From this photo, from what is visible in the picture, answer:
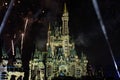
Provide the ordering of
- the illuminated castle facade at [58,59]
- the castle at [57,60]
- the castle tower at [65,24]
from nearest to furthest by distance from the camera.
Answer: the castle at [57,60] < the illuminated castle facade at [58,59] < the castle tower at [65,24]

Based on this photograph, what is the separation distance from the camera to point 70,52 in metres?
111

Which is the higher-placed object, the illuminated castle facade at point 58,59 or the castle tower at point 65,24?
the castle tower at point 65,24

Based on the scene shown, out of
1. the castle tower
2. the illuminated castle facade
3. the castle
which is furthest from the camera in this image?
the castle tower

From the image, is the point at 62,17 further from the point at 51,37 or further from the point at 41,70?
the point at 41,70

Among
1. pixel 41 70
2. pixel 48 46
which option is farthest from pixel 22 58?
pixel 48 46

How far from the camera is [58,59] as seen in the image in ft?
350

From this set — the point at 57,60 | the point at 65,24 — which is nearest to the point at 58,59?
the point at 57,60

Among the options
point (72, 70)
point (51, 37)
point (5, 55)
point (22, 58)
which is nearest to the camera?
point (5, 55)

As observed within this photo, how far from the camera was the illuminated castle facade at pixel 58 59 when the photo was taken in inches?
3952

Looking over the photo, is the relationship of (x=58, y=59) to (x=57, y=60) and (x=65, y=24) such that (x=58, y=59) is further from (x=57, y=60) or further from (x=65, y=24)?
(x=65, y=24)

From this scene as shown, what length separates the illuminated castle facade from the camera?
329 ft

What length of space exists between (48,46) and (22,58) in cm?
1510

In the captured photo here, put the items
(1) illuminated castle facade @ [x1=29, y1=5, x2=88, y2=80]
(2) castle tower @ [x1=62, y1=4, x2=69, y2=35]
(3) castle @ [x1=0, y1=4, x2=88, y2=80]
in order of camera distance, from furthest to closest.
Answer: (2) castle tower @ [x1=62, y1=4, x2=69, y2=35] < (1) illuminated castle facade @ [x1=29, y1=5, x2=88, y2=80] < (3) castle @ [x1=0, y1=4, x2=88, y2=80]

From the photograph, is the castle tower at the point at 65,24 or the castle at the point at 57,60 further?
the castle tower at the point at 65,24
